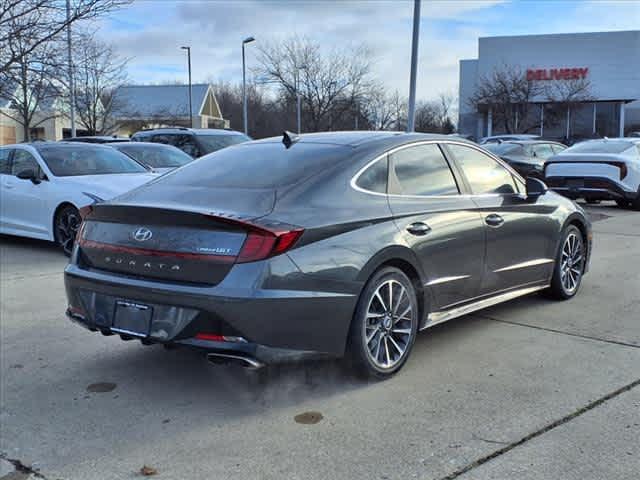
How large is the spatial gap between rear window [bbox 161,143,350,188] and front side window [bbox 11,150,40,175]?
5.66 metres

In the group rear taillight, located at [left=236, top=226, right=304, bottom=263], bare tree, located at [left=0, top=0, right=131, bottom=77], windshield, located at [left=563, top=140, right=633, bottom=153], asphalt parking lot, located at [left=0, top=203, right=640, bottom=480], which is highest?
bare tree, located at [left=0, top=0, right=131, bottom=77]

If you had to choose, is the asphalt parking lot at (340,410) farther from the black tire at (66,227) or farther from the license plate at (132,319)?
the black tire at (66,227)

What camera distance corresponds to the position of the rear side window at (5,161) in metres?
10.0

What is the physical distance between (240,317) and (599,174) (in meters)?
11.4

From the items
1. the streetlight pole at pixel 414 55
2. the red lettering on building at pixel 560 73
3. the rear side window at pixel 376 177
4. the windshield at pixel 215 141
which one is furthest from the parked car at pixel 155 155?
the red lettering on building at pixel 560 73

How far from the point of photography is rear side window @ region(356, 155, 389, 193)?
170 inches

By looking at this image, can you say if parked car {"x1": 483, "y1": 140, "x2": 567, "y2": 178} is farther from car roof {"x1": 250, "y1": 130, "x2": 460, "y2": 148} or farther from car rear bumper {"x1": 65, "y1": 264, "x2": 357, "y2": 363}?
car rear bumper {"x1": 65, "y1": 264, "x2": 357, "y2": 363}

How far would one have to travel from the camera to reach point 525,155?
694 inches

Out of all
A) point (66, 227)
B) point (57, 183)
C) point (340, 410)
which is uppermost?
point (57, 183)

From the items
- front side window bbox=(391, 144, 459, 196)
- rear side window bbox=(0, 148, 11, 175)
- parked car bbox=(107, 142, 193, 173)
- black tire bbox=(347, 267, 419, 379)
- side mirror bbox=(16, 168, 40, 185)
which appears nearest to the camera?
black tire bbox=(347, 267, 419, 379)

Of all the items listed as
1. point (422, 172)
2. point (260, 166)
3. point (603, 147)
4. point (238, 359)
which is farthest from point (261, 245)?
point (603, 147)

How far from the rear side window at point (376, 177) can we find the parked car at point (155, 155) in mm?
7727

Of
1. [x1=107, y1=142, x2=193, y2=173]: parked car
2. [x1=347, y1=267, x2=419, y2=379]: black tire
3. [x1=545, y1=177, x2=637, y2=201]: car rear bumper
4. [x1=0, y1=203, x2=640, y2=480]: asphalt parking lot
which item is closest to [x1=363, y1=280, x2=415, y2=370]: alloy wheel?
[x1=347, y1=267, x2=419, y2=379]: black tire

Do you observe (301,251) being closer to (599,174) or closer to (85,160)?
(85,160)
